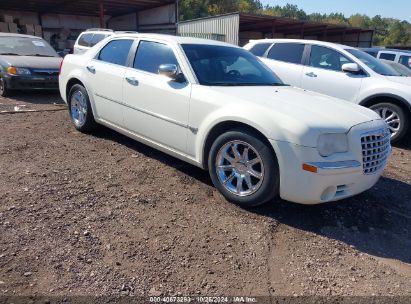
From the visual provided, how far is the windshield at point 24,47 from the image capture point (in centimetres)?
924

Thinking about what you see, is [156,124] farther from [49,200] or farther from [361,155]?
[361,155]

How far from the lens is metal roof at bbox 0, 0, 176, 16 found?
20562 mm

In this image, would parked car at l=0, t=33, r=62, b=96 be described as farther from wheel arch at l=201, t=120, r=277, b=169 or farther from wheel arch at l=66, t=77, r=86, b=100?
wheel arch at l=201, t=120, r=277, b=169

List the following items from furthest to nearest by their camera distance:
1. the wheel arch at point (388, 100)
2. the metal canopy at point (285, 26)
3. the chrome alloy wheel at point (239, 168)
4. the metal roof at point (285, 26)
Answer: the metal canopy at point (285, 26) → the metal roof at point (285, 26) → the wheel arch at point (388, 100) → the chrome alloy wheel at point (239, 168)

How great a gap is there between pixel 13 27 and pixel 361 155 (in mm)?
22543

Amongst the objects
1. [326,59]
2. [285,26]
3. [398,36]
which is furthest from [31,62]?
[398,36]

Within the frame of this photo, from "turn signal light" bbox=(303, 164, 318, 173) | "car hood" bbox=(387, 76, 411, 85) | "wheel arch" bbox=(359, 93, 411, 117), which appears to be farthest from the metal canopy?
"turn signal light" bbox=(303, 164, 318, 173)

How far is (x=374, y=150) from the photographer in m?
3.50

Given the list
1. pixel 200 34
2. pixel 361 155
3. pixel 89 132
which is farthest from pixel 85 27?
pixel 361 155

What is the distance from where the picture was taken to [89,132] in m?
5.86

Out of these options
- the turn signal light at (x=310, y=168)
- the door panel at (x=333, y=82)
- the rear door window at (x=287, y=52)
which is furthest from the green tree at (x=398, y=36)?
the turn signal light at (x=310, y=168)

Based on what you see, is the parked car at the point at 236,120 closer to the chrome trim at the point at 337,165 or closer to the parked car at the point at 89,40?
the chrome trim at the point at 337,165

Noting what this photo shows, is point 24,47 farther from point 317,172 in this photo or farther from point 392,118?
point 317,172

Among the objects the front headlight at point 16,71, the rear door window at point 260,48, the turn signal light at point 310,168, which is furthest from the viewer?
the front headlight at point 16,71
